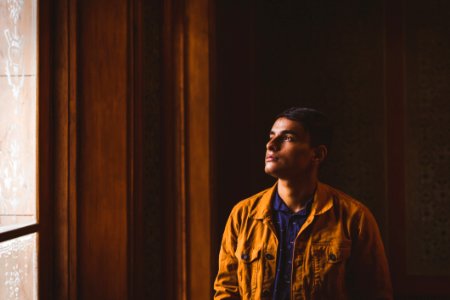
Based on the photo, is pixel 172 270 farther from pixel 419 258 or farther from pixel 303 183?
pixel 419 258

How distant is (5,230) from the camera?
113cm

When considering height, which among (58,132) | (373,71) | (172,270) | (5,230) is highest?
(373,71)

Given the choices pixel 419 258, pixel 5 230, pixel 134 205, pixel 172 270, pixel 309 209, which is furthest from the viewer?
pixel 419 258

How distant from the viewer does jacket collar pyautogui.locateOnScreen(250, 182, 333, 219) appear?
4.19ft

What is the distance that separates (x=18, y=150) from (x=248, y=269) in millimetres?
716

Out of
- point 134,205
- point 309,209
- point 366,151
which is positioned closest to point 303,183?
point 309,209

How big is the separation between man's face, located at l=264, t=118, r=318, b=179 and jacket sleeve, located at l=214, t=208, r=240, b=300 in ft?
0.69

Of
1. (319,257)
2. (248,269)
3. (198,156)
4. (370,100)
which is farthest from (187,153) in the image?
(370,100)

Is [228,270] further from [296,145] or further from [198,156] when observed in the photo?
[198,156]

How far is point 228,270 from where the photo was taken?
1.33 m

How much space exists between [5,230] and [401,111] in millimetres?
2310

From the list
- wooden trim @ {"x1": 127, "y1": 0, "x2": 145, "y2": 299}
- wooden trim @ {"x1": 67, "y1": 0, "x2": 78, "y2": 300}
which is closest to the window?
wooden trim @ {"x1": 67, "y1": 0, "x2": 78, "y2": 300}

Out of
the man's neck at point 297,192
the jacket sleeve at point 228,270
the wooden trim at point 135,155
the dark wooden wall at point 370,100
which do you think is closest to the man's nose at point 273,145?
the man's neck at point 297,192

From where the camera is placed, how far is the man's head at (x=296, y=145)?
1.31 m
